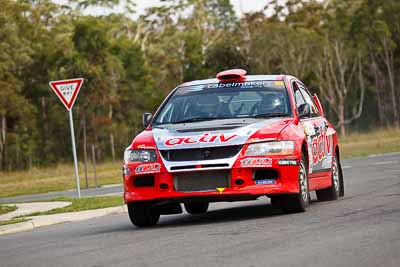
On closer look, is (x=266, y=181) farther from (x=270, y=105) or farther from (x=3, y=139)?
(x=3, y=139)

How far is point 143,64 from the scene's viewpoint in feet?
229

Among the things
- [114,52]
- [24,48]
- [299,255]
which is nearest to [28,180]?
[24,48]

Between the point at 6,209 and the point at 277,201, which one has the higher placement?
the point at 277,201

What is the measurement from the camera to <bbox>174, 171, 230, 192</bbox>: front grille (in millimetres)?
11555

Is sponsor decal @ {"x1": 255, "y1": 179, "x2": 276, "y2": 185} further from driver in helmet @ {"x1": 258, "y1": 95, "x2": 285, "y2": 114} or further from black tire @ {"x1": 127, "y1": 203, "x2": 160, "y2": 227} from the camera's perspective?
black tire @ {"x1": 127, "y1": 203, "x2": 160, "y2": 227}

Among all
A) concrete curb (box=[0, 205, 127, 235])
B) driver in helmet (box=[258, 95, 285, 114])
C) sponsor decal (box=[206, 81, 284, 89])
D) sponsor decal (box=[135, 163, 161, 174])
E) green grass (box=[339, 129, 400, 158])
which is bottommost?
green grass (box=[339, 129, 400, 158])

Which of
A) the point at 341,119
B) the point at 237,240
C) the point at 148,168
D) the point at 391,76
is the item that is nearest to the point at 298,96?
the point at 148,168

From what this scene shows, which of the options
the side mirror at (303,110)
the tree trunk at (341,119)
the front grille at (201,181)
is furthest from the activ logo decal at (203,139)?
the tree trunk at (341,119)

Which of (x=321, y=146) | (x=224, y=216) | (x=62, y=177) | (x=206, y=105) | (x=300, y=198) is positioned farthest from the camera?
(x=62, y=177)

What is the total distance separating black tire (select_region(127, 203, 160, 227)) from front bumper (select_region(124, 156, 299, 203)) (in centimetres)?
29

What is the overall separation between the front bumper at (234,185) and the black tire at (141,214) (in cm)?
29

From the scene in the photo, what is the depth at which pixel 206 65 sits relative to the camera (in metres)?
71.6

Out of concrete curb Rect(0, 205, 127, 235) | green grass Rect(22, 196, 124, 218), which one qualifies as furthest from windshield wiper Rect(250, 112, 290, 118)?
green grass Rect(22, 196, 124, 218)

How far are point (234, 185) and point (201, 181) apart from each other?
0.37m
